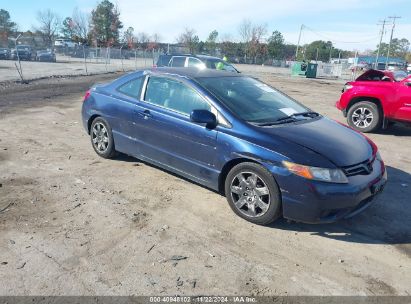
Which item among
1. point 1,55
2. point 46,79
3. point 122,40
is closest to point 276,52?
point 122,40

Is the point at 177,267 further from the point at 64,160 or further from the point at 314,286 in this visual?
the point at 64,160

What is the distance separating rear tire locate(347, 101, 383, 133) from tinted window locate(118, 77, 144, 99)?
6.17 m

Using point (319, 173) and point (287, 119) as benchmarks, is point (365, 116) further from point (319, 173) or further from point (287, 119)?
point (319, 173)

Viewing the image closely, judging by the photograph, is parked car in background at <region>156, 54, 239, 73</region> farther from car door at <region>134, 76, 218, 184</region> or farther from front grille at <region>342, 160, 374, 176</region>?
front grille at <region>342, 160, 374, 176</region>

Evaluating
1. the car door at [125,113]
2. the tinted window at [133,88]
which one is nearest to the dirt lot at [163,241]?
the car door at [125,113]

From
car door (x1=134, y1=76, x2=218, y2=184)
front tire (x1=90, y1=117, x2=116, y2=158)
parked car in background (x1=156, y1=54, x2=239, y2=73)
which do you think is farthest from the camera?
parked car in background (x1=156, y1=54, x2=239, y2=73)

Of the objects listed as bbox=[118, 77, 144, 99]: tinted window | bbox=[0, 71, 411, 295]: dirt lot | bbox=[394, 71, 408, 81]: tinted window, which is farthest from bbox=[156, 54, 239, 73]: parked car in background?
bbox=[0, 71, 411, 295]: dirt lot

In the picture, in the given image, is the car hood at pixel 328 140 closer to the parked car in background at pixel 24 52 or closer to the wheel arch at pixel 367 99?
the wheel arch at pixel 367 99

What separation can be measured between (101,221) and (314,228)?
91.1 inches

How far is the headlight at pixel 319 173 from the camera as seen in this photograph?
3.62m

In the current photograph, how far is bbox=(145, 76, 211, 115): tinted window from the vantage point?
4570 millimetres

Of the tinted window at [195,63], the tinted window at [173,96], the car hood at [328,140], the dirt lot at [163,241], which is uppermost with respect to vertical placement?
the tinted window at [195,63]

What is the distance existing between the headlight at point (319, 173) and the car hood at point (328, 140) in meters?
0.11

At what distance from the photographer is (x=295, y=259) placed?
3463mm
